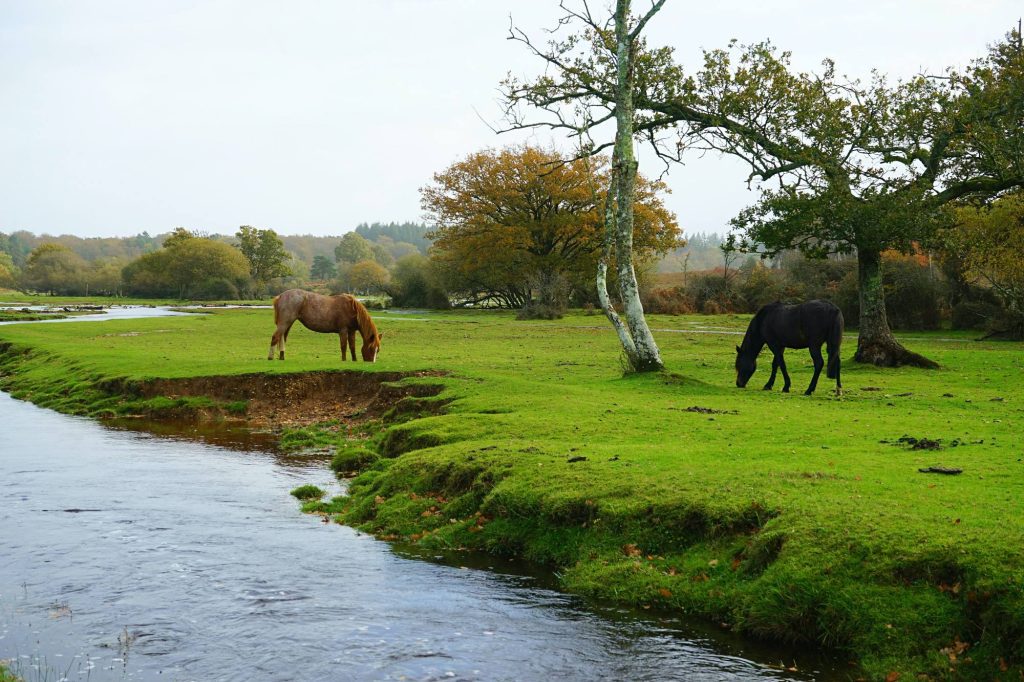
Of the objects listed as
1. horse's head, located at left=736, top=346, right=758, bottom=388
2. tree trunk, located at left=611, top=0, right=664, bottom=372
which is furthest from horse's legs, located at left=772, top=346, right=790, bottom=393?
tree trunk, located at left=611, top=0, right=664, bottom=372

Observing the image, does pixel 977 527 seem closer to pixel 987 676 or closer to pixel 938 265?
pixel 987 676

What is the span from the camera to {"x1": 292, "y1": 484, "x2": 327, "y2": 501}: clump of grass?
1387cm

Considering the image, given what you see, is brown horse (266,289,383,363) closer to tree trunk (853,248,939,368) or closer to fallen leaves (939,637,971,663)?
tree trunk (853,248,939,368)

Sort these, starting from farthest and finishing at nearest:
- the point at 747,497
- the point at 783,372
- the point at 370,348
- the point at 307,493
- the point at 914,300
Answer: the point at 914,300
the point at 370,348
the point at 783,372
the point at 307,493
the point at 747,497

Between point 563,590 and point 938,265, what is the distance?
163 ft

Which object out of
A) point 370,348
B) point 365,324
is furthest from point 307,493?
point 365,324

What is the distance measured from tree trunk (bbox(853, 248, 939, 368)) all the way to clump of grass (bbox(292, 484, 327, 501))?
20146 millimetres

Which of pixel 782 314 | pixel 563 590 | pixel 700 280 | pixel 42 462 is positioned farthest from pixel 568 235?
pixel 563 590

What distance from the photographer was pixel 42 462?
53.1 ft

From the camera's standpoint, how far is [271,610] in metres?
8.54

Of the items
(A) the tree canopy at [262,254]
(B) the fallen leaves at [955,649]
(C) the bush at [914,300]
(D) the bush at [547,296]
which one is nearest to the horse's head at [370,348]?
(B) the fallen leaves at [955,649]

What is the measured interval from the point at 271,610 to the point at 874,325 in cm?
2397

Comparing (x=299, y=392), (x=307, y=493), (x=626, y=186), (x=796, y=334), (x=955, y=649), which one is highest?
(x=626, y=186)

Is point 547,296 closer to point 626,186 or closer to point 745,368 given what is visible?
point 626,186
